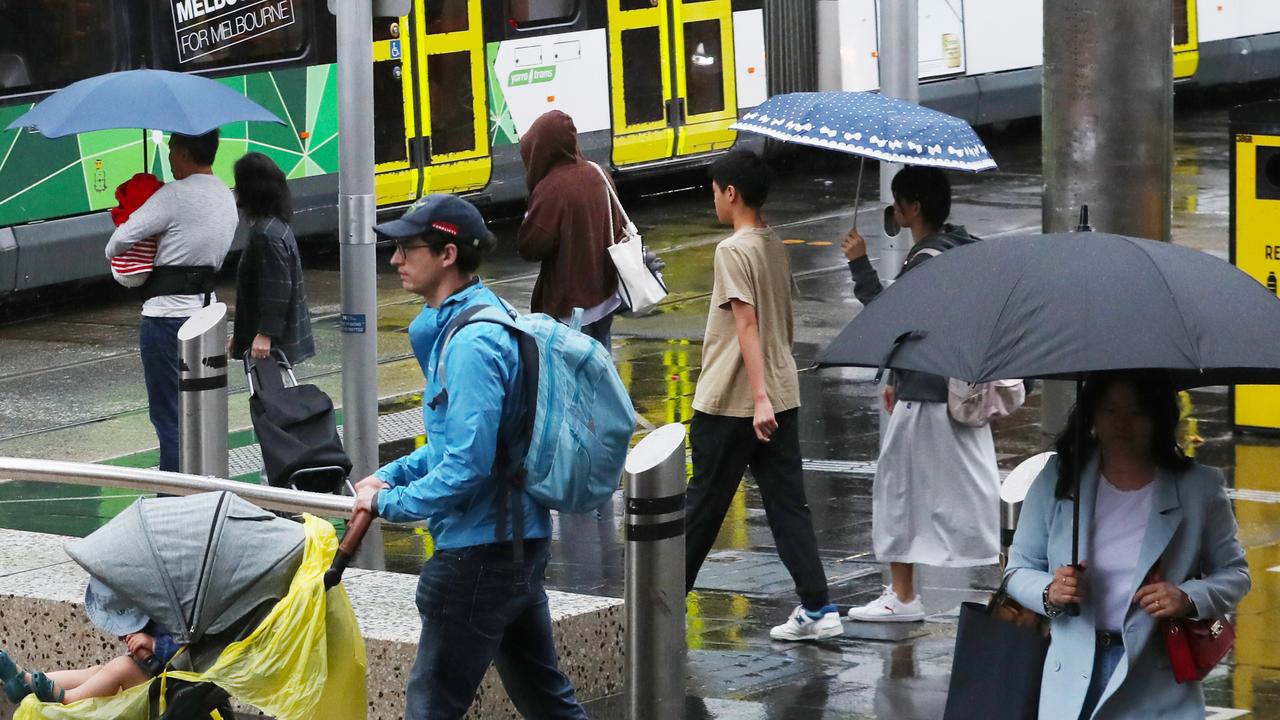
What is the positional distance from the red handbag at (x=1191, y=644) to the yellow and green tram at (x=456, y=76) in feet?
38.2

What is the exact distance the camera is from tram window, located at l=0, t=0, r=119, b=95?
14633 mm

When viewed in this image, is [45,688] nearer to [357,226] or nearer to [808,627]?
[808,627]

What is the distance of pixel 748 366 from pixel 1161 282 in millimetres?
3067

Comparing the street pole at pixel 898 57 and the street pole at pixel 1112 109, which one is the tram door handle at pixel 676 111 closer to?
the street pole at pixel 1112 109

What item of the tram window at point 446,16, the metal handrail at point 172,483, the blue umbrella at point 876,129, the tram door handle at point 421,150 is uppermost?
the tram window at point 446,16

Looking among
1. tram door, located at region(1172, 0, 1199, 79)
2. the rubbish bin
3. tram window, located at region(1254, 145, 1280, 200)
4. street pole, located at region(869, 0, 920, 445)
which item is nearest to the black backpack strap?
street pole, located at region(869, 0, 920, 445)

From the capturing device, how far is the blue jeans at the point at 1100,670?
4.37 m

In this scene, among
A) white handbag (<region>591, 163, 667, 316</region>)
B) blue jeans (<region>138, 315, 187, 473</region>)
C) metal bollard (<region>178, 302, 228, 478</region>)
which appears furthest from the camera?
white handbag (<region>591, 163, 667, 316</region>)

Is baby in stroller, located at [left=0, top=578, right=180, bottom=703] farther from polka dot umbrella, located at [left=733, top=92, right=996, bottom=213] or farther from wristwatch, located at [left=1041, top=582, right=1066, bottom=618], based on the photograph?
polka dot umbrella, located at [left=733, top=92, right=996, bottom=213]

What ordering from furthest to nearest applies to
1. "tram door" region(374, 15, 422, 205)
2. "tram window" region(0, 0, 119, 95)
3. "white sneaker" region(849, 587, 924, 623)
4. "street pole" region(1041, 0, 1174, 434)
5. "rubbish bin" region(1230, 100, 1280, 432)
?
"tram door" region(374, 15, 422, 205), "tram window" region(0, 0, 119, 95), "rubbish bin" region(1230, 100, 1280, 432), "street pole" region(1041, 0, 1174, 434), "white sneaker" region(849, 587, 924, 623)

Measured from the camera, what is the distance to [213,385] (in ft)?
27.0

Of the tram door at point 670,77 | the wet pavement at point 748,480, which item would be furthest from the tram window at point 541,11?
the wet pavement at point 748,480

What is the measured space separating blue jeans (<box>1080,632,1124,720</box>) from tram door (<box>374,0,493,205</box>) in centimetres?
1332

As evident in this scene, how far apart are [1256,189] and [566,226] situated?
393cm
